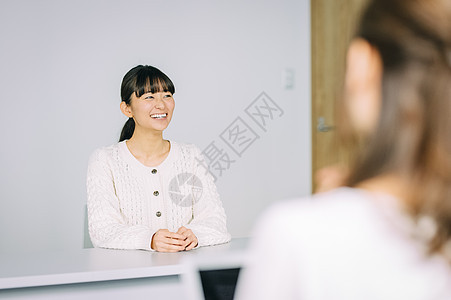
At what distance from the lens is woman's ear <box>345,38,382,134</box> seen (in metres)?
0.51

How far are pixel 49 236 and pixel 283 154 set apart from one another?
1674 mm

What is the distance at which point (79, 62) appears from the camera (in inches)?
136

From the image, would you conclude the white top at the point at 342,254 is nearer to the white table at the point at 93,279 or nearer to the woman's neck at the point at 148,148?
the white table at the point at 93,279

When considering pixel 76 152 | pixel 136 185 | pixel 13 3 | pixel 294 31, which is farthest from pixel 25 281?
pixel 294 31

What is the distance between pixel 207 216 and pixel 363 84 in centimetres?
155

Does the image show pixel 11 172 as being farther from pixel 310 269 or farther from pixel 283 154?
pixel 310 269

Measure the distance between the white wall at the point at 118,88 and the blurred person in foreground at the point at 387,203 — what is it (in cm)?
308

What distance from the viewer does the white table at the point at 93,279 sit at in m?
1.28

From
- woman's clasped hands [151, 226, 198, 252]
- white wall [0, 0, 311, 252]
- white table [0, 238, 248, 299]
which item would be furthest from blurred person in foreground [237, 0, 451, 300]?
white wall [0, 0, 311, 252]

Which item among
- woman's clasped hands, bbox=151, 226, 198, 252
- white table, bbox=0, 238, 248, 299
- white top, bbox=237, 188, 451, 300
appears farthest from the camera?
woman's clasped hands, bbox=151, 226, 198, 252

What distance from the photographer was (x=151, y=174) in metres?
2.14

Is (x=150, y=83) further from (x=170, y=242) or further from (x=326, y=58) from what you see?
(x=326, y=58)

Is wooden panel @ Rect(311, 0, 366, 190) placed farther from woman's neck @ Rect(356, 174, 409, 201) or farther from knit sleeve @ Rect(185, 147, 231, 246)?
woman's neck @ Rect(356, 174, 409, 201)

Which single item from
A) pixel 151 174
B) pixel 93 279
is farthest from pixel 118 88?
Result: pixel 93 279
